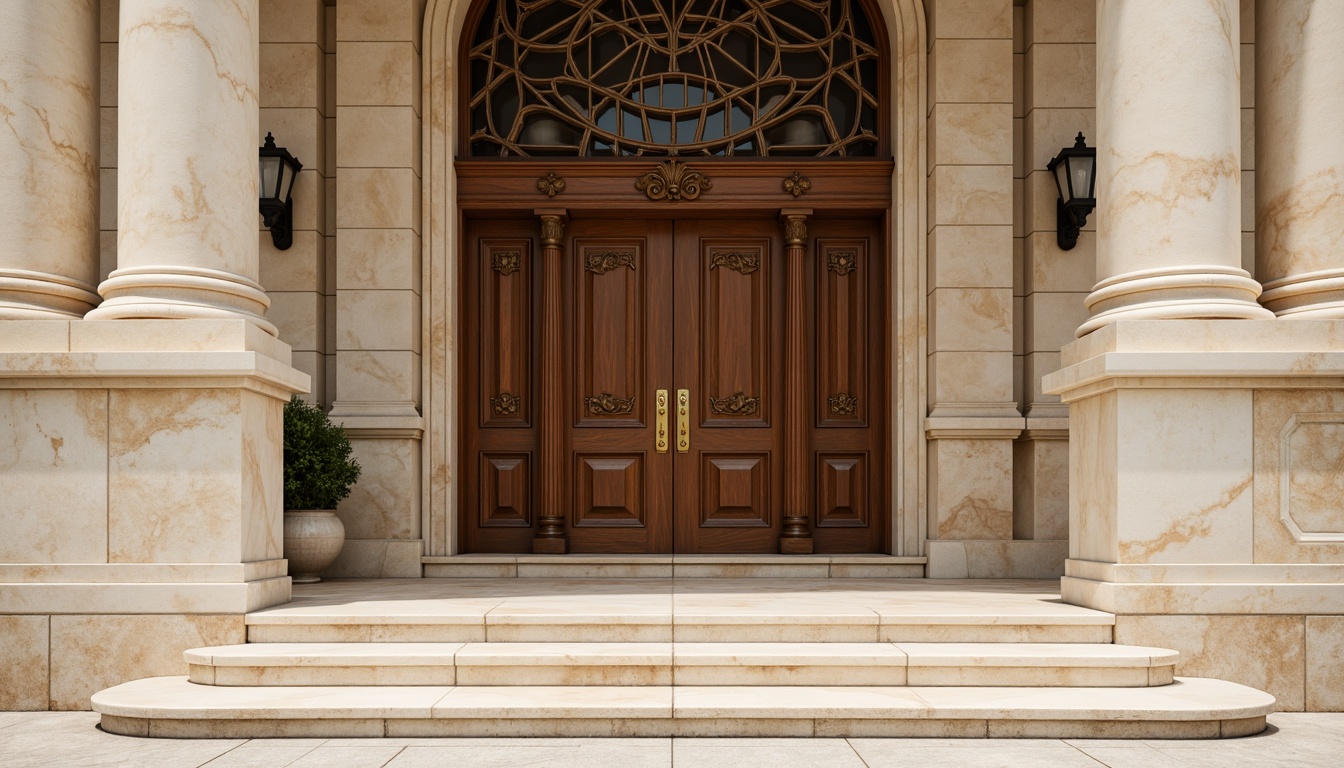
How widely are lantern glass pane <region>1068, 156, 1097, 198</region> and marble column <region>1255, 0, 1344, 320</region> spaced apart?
1969 mm

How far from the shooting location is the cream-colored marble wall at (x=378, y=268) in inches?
377

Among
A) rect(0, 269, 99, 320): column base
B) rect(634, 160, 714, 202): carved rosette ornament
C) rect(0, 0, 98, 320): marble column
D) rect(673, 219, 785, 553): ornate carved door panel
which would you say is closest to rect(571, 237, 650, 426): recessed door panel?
rect(673, 219, 785, 553): ornate carved door panel

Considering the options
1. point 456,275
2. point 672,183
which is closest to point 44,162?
point 456,275

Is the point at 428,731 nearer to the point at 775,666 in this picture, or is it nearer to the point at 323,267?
the point at 775,666

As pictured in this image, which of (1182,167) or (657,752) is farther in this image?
(1182,167)

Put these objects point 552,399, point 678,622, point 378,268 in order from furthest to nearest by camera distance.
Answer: point 552,399 < point 378,268 < point 678,622

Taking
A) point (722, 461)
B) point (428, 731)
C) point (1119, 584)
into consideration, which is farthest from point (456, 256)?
point (1119, 584)

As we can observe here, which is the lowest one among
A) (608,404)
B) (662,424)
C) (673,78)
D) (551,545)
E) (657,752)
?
(657,752)

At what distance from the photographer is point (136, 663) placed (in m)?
6.44

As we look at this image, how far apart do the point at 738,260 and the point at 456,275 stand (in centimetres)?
255

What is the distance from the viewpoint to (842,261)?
10.4m

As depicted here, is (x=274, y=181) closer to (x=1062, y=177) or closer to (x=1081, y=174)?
(x=1062, y=177)

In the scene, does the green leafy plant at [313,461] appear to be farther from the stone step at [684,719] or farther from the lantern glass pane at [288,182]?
the stone step at [684,719]

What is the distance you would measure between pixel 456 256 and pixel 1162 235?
5.88m
